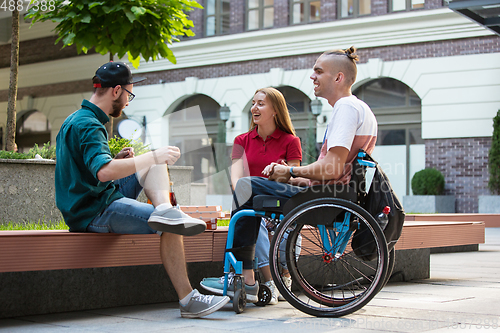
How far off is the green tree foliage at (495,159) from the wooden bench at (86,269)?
40.9ft

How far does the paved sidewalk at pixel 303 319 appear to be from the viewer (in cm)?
279

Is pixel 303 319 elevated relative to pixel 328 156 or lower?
lower

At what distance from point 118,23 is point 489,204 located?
11.0 m

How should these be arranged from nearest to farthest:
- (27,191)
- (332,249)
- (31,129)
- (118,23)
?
1. (332,249)
2. (27,191)
3. (118,23)
4. (31,129)

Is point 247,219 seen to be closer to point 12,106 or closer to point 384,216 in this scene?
point 384,216

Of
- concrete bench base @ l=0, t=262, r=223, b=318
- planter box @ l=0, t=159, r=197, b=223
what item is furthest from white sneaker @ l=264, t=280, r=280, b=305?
planter box @ l=0, t=159, r=197, b=223

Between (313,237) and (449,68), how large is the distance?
1361cm

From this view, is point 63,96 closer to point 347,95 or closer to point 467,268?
point 467,268

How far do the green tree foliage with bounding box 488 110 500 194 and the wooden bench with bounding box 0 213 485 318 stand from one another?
1247 centimetres

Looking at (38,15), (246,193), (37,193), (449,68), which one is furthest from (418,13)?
(246,193)

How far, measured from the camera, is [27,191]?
553 cm

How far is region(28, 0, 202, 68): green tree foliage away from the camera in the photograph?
686 cm

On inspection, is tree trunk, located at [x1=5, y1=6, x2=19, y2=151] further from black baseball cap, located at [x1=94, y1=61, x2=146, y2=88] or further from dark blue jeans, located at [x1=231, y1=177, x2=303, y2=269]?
dark blue jeans, located at [x1=231, y1=177, x2=303, y2=269]

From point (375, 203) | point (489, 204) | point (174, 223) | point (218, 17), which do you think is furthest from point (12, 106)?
point (218, 17)
